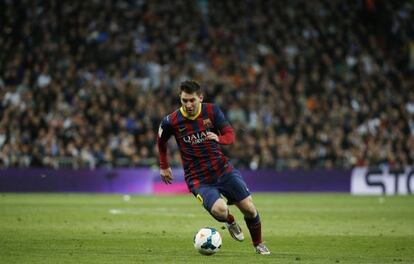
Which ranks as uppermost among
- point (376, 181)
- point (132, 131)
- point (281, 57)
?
point (281, 57)

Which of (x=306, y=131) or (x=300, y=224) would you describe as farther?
(x=306, y=131)

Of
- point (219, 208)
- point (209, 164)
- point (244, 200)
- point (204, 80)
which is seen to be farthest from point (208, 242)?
point (204, 80)

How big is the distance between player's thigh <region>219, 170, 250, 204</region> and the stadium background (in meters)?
10.4

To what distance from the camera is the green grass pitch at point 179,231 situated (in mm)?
11125

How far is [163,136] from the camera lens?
11.8 m

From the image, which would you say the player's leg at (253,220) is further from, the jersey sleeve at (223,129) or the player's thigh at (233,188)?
the jersey sleeve at (223,129)

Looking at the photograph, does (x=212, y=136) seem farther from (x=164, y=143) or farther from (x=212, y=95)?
(x=212, y=95)

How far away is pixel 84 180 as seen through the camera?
93.2ft

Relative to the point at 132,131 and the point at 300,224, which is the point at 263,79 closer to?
the point at 132,131

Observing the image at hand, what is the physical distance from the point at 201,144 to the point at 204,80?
62.1 feet

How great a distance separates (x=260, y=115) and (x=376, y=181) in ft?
14.4

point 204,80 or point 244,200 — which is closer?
point 244,200

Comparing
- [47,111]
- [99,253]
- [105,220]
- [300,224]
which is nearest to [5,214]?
[105,220]

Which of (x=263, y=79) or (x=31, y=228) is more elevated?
(x=263, y=79)
